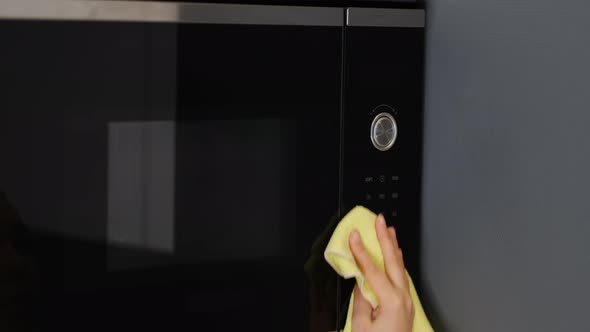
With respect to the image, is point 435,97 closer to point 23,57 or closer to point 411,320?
point 411,320

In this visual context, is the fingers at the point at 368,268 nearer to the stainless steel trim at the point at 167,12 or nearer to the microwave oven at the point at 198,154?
the microwave oven at the point at 198,154

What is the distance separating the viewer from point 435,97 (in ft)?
2.71

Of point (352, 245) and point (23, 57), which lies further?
point (352, 245)

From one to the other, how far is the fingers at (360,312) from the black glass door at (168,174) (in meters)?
0.03

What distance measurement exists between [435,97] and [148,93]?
31 centimetres

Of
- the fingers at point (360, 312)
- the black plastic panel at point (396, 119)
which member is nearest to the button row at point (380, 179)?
the black plastic panel at point (396, 119)

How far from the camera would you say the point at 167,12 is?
0.72m

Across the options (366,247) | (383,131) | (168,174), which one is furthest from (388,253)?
(168,174)

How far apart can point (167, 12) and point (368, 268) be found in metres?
0.32

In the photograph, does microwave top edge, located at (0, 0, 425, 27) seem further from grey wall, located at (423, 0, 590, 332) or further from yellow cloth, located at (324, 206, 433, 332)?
yellow cloth, located at (324, 206, 433, 332)

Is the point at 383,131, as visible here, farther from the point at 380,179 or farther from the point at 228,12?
the point at 228,12

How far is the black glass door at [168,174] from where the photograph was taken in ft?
2.24

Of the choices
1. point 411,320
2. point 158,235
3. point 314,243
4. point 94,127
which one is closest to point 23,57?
point 94,127

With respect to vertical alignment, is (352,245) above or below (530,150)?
below
